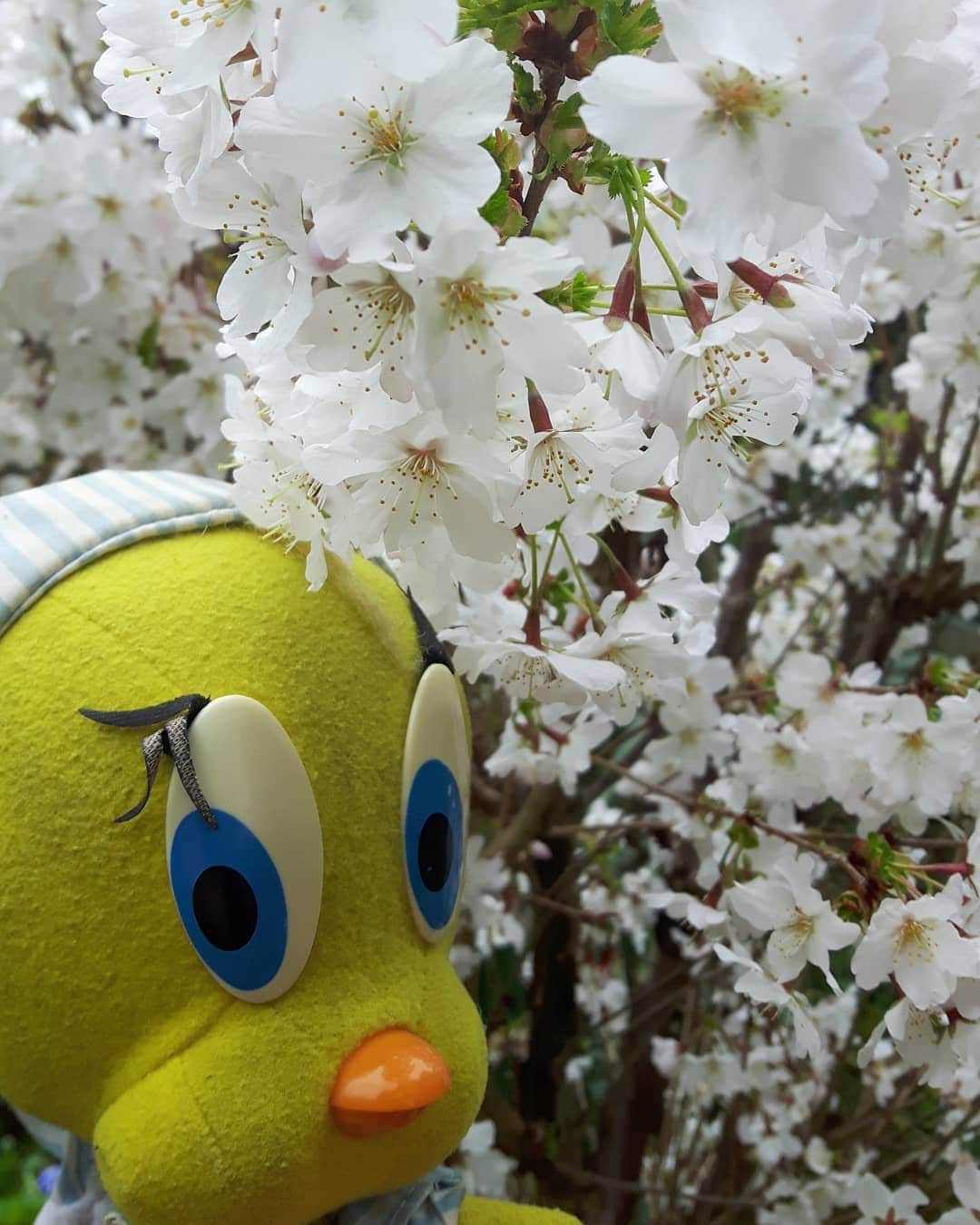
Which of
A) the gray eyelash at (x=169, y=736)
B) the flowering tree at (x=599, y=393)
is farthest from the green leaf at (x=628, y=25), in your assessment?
the gray eyelash at (x=169, y=736)

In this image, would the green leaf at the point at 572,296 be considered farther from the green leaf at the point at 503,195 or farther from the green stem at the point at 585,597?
the green stem at the point at 585,597

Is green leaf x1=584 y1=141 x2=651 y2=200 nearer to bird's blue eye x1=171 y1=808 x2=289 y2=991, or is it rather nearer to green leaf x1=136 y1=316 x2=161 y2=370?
bird's blue eye x1=171 y1=808 x2=289 y2=991

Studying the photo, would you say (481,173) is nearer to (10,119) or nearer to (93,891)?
(93,891)

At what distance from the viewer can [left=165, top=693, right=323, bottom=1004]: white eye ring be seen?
0.64 metres

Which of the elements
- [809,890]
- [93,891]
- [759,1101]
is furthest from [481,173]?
[759,1101]

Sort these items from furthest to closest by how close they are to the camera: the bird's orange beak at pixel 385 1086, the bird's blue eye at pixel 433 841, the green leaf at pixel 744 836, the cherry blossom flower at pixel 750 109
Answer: the green leaf at pixel 744 836
the bird's blue eye at pixel 433 841
the bird's orange beak at pixel 385 1086
the cherry blossom flower at pixel 750 109

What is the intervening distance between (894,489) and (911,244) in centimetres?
88

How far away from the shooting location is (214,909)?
0.64 m

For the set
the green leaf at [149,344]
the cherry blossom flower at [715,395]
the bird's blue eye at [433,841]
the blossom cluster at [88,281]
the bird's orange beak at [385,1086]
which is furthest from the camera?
the green leaf at [149,344]

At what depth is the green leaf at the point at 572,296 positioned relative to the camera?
55cm

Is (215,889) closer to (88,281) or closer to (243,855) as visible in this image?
(243,855)

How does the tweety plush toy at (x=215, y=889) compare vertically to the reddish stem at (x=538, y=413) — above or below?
below

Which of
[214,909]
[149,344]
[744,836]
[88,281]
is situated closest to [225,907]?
[214,909]

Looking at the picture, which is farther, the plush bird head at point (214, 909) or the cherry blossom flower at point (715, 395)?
the plush bird head at point (214, 909)
